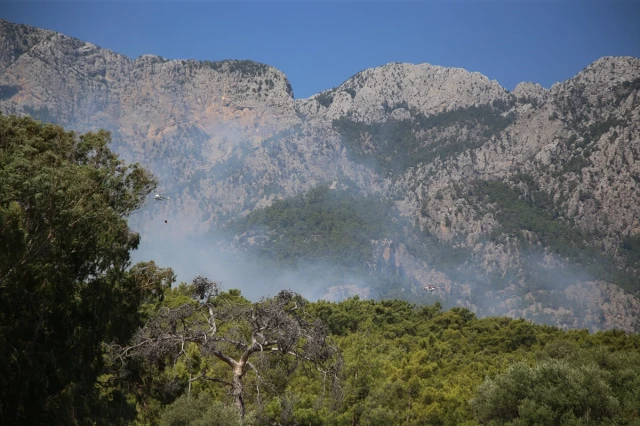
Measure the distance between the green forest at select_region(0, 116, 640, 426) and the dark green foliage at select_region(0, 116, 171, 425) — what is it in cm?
7

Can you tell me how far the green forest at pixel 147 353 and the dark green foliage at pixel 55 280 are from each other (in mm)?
71

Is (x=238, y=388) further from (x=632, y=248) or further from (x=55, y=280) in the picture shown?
(x=632, y=248)

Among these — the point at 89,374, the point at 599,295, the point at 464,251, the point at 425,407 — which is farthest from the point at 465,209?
the point at 89,374

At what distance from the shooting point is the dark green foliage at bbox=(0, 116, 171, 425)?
72.0 feet

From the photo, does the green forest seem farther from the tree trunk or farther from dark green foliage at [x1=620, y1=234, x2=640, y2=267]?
dark green foliage at [x1=620, y1=234, x2=640, y2=267]

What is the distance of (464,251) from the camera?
185m

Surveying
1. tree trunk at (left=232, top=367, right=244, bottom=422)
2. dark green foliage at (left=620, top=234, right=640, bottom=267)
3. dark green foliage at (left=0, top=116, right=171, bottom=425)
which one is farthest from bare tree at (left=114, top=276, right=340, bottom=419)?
dark green foliage at (left=620, top=234, right=640, bottom=267)

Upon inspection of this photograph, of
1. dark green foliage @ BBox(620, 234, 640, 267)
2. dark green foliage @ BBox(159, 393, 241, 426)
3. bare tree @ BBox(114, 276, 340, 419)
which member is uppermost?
dark green foliage @ BBox(620, 234, 640, 267)

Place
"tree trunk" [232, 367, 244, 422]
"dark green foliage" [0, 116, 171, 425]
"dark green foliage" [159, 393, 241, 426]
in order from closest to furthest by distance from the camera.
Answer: "tree trunk" [232, 367, 244, 422], "dark green foliage" [159, 393, 241, 426], "dark green foliage" [0, 116, 171, 425]

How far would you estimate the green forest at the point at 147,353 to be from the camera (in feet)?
68.3

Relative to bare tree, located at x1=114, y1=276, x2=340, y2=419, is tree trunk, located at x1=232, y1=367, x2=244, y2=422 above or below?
below

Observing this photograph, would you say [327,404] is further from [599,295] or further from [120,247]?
[599,295]

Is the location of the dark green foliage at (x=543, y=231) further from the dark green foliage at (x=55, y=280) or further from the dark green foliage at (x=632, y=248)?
the dark green foliage at (x=55, y=280)

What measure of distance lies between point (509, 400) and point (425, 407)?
564 centimetres
